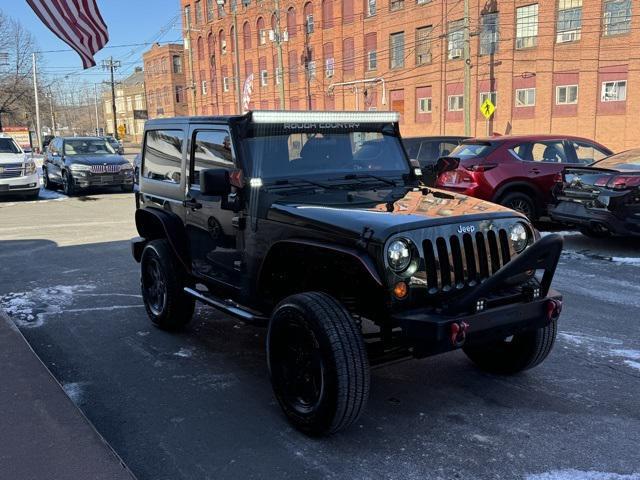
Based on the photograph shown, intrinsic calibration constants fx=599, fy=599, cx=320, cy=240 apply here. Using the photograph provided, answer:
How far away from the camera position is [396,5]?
4022 centimetres

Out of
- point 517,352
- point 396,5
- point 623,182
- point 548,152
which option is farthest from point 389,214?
point 396,5

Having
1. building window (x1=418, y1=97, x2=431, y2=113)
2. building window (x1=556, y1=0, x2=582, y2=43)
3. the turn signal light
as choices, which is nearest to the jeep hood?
the turn signal light

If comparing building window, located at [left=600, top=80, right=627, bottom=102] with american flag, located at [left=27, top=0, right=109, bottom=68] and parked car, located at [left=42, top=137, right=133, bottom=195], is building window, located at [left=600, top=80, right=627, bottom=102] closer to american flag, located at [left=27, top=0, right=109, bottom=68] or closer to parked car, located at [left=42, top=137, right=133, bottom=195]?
parked car, located at [left=42, top=137, right=133, bottom=195]

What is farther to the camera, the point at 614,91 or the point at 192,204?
the point at 614,91

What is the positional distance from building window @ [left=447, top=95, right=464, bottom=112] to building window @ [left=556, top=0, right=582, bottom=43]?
6584 millimetres

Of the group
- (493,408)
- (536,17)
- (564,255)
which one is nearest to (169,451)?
(493,408)

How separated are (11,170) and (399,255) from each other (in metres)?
16.2

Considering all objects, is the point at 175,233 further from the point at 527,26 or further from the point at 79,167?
the point at 527,26

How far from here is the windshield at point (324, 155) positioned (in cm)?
434

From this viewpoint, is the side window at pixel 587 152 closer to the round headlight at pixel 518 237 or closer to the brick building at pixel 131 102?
the round headlight at pixel 518 237

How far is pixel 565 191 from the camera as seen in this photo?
891 centimetres

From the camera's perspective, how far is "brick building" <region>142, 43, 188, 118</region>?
2950 inches

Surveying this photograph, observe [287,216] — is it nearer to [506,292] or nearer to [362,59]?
[506,292]

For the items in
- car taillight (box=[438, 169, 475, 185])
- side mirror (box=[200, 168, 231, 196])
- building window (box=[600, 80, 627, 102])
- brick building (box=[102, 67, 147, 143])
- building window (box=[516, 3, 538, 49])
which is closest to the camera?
side mirror (box=[200, 168, 231, 196])
